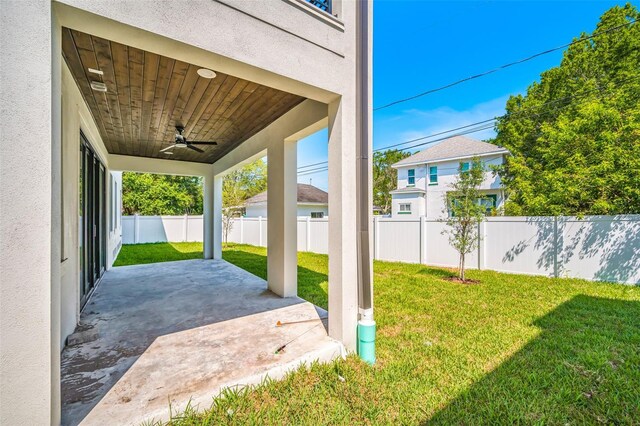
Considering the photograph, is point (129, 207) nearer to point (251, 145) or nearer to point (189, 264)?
point (189, 264)

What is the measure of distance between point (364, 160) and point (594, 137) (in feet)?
26.0

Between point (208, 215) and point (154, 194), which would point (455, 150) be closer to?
point (208, 215)

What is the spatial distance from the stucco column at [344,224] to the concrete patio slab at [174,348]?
1.02 feet

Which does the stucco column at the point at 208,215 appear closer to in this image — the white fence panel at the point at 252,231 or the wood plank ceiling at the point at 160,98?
the wood plank ceiling at the point at 160,98

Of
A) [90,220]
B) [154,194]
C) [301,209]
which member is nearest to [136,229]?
[154,194]

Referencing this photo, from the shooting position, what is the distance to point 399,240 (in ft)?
30.3

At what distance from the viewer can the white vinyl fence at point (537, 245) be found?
240 inches

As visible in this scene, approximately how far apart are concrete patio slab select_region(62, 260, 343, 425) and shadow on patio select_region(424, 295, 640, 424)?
1.34 meters

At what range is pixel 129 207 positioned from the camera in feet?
70.3

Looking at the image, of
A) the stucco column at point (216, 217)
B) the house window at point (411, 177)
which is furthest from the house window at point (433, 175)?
the stucco column at point (216, 217)

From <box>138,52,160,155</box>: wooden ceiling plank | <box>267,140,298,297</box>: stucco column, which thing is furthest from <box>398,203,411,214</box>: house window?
<box>138,52,160,155</box>: wooden ceiling plank

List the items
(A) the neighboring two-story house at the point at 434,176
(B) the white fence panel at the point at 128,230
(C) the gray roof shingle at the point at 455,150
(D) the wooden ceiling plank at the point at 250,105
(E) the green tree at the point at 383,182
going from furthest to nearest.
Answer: (E) the green tree at the point at 383,182 → (C) the gray roof shingle at the point at 455,150 → (A) the neighboring two-story house at the point at 434,176 → (B) the white fence panel at the point at 128,230 → (D) the wooden ceiling plank at the point at 250,105

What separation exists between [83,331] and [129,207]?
843 inches

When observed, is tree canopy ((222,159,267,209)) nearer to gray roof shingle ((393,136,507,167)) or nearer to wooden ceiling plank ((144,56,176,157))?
gray roof shingle ((393,136,507,167))
